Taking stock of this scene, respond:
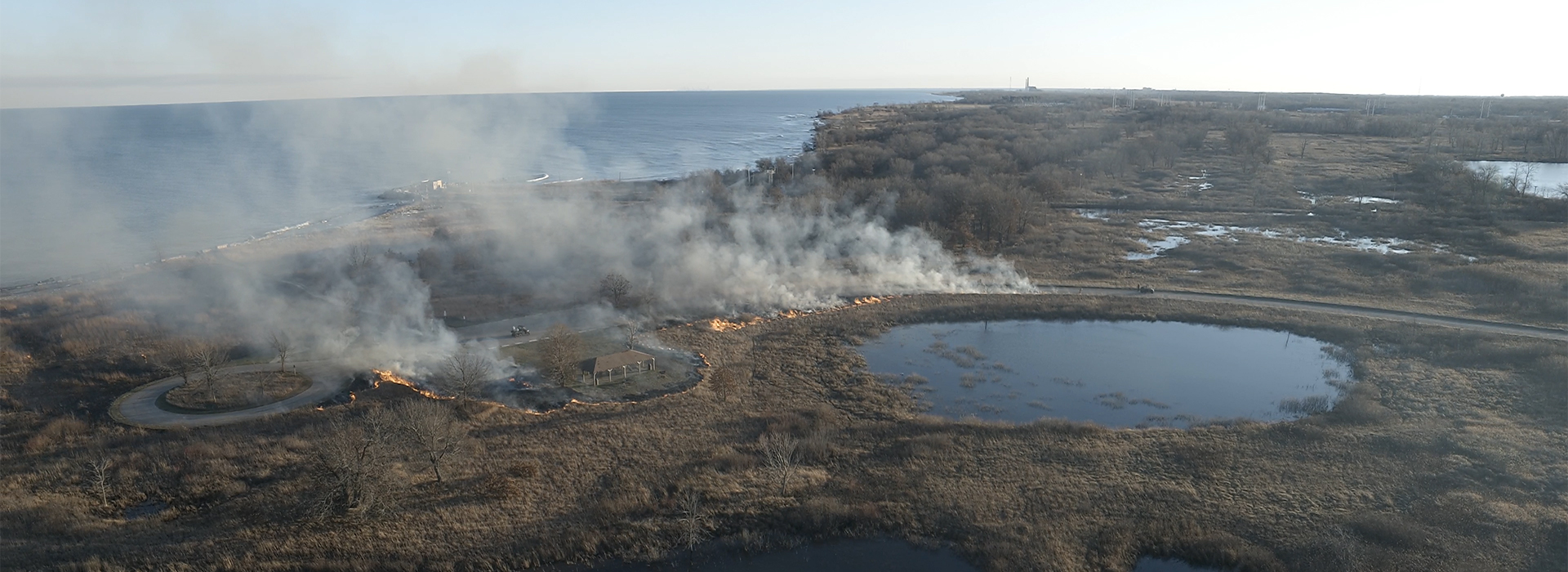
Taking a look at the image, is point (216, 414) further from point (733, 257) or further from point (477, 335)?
point (733, 257)

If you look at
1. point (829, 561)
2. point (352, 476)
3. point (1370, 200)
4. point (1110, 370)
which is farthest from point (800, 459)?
point (1370, 200)

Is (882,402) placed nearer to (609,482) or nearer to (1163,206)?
(609,482)

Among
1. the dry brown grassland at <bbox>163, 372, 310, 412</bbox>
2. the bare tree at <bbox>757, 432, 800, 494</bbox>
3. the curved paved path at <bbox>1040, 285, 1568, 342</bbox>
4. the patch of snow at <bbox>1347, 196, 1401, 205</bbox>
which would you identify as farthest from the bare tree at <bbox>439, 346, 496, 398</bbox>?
the patch of snow at <bbox>1347, 196, 1401, 205</bbox>

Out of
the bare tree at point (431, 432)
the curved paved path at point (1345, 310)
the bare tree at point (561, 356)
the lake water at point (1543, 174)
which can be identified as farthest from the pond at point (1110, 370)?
Answer: the lake water at point (1543, 174)

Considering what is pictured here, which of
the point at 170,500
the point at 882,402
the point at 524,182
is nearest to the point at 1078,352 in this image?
the point at 882,402

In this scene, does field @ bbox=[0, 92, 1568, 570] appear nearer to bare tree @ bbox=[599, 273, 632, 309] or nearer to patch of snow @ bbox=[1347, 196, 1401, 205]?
bare tree @ bbox=[599, 273, 632, 309]
